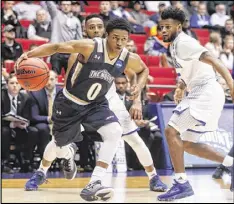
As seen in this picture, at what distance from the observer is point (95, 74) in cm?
675

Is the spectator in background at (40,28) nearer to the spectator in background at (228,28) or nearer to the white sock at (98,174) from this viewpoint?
the spectator in background at (228,28)

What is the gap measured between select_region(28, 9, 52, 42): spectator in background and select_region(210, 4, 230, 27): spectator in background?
491 cm

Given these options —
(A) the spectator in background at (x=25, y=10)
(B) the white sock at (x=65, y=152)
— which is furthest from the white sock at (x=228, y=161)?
(A) the spectator in background at (x=25, y=10)

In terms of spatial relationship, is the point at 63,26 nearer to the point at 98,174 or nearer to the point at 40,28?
the point at 40,28

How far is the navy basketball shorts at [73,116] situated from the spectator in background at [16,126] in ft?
10.1

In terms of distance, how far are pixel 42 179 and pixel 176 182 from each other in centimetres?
191

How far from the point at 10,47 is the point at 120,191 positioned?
4.78 meters

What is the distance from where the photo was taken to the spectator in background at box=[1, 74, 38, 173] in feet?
33.2

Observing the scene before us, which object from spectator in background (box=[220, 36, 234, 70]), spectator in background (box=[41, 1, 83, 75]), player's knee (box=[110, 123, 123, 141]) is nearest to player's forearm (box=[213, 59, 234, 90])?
player's knee (box=[110, 123, 123, 141])

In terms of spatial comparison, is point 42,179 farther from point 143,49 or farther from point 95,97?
point 143,49

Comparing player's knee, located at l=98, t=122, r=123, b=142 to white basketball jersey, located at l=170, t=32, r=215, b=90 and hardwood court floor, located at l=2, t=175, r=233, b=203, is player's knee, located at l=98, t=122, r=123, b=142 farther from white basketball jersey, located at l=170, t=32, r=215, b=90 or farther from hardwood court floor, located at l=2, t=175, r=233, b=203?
white basketball jersey, located at l=170, t=32, r=215, b=90

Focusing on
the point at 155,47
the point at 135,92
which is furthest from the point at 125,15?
the point at 135,92

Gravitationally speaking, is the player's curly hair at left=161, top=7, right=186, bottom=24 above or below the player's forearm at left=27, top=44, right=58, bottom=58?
above

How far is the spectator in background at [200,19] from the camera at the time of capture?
644 inches
